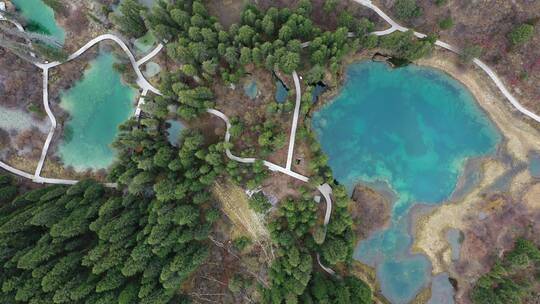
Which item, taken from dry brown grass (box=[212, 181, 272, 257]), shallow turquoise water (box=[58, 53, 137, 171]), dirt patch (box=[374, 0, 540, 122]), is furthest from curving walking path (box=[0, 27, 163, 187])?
dirt patch (box=[374, 0, 540, 122])

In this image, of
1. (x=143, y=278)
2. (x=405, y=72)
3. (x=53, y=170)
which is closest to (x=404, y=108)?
(x=405, y=72)

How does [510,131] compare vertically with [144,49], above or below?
above

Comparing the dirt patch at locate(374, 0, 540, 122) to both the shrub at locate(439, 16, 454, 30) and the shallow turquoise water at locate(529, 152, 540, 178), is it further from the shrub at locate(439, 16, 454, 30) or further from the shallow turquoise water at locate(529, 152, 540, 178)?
the shallow turquoise water at locate(529, 152, 540, 178)

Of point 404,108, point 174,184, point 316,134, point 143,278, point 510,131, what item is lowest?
point 143,278

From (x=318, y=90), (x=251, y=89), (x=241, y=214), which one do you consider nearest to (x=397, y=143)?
(x=318, y=90)

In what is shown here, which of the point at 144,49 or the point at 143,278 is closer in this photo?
the point at 143,278

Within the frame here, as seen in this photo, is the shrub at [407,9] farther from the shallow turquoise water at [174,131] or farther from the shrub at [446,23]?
the shallow turquoise water at [174,131]

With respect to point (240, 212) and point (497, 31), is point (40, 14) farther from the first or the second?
point (497, 31)

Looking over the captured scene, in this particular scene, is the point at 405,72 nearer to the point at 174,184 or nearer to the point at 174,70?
the point at 174,70
